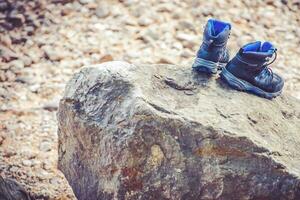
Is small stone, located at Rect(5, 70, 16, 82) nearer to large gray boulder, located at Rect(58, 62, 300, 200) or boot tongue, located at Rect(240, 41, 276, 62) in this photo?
large gray boulder, located at Rect(58, 62, 300, 200)

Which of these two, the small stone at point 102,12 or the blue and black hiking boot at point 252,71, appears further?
the small stone at point 102,12

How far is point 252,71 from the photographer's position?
3492 mm

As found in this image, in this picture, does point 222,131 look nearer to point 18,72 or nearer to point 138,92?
point 138,92

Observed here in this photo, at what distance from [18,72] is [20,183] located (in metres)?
1.95

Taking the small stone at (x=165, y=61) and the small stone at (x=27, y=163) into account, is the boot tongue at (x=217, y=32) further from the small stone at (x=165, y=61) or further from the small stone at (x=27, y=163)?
the small stone at (x=165, y=61)

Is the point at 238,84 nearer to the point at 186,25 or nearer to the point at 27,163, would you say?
the point at 27,163

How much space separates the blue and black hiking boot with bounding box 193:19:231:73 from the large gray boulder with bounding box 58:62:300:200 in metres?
0.20

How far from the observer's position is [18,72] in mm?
5262

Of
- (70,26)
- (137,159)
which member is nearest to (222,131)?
(137,159)

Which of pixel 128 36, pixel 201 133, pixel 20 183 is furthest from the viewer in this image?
pixel 128 36

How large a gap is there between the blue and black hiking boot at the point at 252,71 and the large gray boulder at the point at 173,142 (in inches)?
7.9

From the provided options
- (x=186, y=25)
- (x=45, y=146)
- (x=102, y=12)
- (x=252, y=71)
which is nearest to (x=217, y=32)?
(x=252, y=71)

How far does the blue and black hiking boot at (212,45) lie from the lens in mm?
3350

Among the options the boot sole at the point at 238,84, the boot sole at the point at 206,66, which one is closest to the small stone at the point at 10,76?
the boot sole at the point at 206,66
